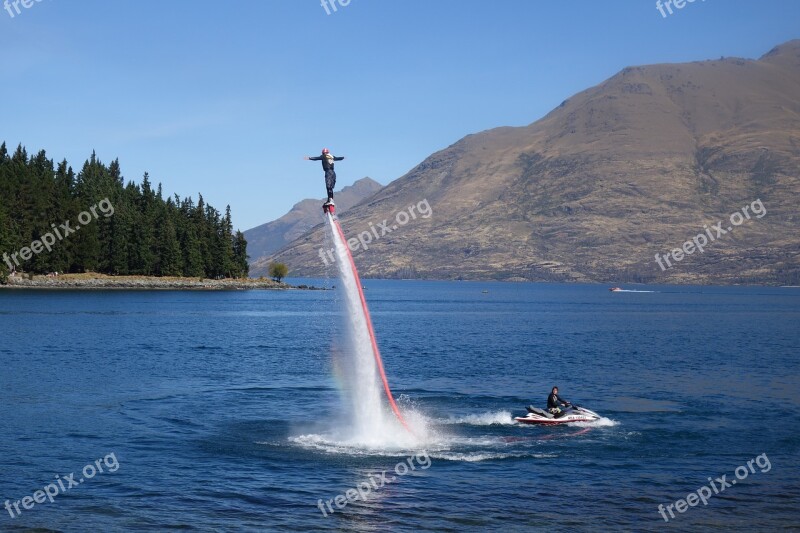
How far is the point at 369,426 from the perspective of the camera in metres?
48.8

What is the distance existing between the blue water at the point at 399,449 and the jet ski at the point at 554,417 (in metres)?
0.88

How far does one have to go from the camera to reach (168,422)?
5281 centimetres

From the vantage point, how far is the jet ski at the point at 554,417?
53.4 m

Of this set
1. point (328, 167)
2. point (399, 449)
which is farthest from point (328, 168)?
point (399, 449)

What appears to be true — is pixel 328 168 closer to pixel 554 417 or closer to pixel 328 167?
pixel 328 167

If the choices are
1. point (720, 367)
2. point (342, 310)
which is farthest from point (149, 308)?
point (342, 310)

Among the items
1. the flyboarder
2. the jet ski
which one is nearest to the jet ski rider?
the jet ski

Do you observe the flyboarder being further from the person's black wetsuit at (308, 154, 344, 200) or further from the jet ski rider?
the jet ski rider

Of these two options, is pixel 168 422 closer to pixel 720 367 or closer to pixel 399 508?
pixel 399 508

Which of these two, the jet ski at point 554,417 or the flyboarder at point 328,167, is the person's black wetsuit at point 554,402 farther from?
the flyboarder at point 328,167

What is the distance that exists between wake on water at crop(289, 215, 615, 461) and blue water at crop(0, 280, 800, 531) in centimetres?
34

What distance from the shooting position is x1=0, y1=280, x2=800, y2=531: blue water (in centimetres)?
3466

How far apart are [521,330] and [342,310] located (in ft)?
350

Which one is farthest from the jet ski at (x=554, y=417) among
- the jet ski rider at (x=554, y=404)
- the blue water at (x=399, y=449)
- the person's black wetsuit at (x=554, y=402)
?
the blue water at (x=399, y=449)
